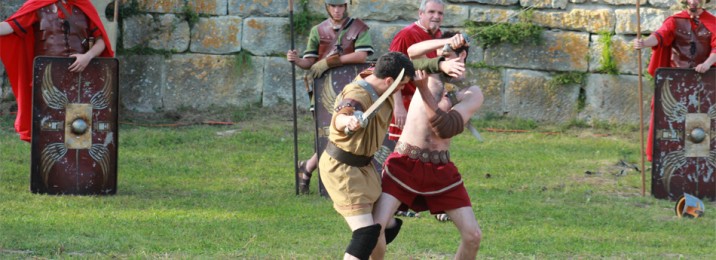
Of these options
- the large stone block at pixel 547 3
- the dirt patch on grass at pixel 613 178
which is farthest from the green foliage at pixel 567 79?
the dirt patch on grass at pixel 613 178

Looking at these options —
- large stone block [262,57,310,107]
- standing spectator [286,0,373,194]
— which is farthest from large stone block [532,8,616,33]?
standing spectator [286,0,373,194]

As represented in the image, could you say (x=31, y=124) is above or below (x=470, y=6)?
below

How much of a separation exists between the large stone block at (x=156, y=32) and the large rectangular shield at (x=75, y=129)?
3649 millimetres

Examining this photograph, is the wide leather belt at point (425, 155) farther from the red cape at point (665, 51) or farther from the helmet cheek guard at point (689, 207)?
the red cape at point (665, 51)

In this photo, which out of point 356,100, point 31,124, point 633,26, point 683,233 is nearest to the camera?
point 356,100

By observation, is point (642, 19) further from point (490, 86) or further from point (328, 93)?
point (328, 93)


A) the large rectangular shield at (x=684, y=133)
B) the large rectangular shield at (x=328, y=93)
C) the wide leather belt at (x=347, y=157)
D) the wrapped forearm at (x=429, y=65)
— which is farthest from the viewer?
the large rectangular shield at (x=684, y=133)

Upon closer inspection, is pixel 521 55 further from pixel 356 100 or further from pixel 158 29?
pixel 356 100

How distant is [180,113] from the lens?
12.5 meters

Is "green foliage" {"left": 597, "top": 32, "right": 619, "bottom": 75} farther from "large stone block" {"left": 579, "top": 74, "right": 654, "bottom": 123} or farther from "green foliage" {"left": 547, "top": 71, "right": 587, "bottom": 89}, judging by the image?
"green foliage" {"left": 547, "top": 71, "right": 587, "bottom": 89}

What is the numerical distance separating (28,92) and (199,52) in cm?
344

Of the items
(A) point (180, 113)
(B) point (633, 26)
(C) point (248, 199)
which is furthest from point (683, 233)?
(A) point (180, 113)

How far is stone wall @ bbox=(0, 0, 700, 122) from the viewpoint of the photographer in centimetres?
1236

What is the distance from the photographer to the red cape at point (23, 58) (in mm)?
9062
